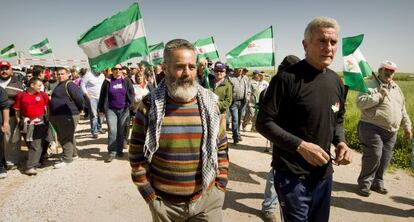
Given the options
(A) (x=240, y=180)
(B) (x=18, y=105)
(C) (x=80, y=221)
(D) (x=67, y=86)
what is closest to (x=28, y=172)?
(B) (x=18, y=105)

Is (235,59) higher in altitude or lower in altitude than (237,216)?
higher

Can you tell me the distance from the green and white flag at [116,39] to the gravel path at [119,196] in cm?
220

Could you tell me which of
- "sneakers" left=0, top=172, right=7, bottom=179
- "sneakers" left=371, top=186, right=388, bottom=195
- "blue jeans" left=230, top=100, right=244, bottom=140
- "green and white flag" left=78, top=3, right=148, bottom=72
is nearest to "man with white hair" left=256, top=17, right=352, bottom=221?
"sneakers" left=371, top=186, right=388, bottom=195

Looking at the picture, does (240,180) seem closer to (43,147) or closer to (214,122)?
(214,122)

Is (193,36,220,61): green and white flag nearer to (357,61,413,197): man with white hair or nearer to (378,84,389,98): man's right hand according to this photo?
(357,61,413,197): man with white hair

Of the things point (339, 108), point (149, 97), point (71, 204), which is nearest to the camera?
point (149, 97)

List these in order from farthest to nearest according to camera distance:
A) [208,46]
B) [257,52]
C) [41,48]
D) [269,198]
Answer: [41,48] < [208,46] < [257,52] < [269,198]

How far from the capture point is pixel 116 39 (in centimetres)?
606

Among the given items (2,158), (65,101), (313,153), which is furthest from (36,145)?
(313,153)

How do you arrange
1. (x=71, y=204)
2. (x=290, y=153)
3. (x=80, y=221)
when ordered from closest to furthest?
(x=290, y=153), (x=80, y=221), (x=71, y=204)

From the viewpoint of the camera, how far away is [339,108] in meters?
2.51

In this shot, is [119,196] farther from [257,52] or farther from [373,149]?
[257,52]

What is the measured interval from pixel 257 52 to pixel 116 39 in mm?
3785

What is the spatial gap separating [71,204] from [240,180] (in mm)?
3001
